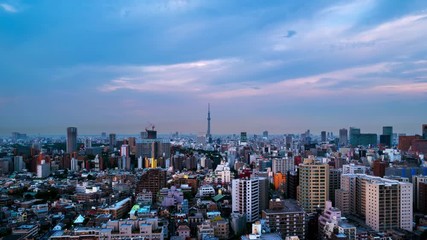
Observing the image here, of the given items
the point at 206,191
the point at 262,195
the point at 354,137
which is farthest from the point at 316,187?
the point at 354,137

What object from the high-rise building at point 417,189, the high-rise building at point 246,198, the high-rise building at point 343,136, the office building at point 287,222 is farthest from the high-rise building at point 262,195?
the high-rise building at point 343,136

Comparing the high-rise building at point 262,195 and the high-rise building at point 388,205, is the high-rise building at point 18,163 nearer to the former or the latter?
the high-rise building at point 262,195

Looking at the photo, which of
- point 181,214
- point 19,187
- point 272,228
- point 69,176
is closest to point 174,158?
point 69,176

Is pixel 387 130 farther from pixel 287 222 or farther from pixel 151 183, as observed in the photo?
pixel 287 222

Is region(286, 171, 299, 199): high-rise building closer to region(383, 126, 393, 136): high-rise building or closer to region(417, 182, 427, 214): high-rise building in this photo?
region(417, 182, 427, 214): high-rise building

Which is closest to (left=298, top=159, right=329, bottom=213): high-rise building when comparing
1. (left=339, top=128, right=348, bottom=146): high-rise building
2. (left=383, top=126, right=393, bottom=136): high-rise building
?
(left=383, top=126, right=393, bottom=136): high-rise building

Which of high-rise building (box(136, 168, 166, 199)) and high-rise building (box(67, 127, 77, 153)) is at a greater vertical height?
high-rise building (box(67, 127, 77, 153))

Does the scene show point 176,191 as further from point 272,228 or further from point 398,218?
point 398,218

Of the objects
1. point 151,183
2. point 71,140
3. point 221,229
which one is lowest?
point 221,229
